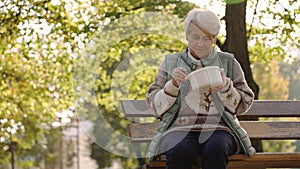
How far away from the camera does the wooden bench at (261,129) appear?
5.05 m

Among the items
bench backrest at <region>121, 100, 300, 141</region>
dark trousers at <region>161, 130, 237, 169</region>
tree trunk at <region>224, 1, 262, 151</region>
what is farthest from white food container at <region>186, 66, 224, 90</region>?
tree trunk at <region>224, 1, 262, 151</region>

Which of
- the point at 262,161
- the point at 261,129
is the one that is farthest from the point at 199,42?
the point at 261,129

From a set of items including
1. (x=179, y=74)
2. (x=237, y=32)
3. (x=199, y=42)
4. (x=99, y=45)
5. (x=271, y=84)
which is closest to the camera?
(x=179, y=74)

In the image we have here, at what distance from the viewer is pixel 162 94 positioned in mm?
4754

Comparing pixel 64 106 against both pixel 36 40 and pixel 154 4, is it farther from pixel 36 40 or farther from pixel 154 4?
pixel 154 4

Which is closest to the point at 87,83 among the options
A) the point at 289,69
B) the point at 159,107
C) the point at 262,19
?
the point at 262,19

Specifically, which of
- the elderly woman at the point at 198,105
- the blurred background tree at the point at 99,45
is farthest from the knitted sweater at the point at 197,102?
the blurred background tree at the point at 99,45

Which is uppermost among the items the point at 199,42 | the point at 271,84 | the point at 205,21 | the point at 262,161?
the point at 205,21

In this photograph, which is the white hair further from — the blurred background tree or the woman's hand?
the blurred background tree

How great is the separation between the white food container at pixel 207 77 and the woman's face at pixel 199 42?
19cm

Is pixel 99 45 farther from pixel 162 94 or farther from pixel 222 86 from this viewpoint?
pixel 222 86

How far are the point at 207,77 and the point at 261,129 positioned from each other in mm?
1259

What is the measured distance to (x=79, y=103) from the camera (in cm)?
1245

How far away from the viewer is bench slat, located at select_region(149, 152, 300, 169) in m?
4.91
